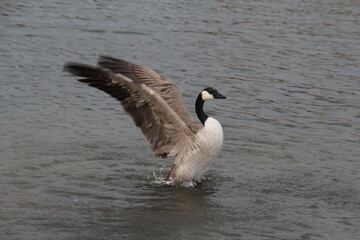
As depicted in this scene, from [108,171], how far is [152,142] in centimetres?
78

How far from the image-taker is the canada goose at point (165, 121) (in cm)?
897

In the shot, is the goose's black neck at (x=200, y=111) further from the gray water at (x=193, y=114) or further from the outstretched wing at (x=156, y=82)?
the gray water at (x=193, y=114)

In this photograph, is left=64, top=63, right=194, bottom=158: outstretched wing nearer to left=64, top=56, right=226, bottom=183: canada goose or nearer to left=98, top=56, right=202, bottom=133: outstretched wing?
left=64, top=56, right=226, bottom=183: canada goose

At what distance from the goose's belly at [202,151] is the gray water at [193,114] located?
0.31m

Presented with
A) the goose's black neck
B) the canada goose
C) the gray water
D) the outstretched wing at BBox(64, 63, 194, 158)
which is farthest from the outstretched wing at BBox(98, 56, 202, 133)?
the gray water

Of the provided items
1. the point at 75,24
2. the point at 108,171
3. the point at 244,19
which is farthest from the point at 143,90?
the point at 244,19

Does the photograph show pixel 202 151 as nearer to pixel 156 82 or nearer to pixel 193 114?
pixel 156 82

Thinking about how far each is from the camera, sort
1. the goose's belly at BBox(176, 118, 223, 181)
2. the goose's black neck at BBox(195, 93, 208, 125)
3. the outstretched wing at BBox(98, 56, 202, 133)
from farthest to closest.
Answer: the outstretched wing at BBox(98, 56, 202, 133) → the goose's black neck at BBox(195, 93, 208, 125) → the goose's belly at BBox(176, 118, 223, 181)

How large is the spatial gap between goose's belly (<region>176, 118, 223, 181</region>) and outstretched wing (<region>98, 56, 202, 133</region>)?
0.21 m

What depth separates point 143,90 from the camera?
352 inches

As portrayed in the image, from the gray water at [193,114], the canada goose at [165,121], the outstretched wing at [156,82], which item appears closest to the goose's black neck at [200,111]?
the canada goose at [165,121]

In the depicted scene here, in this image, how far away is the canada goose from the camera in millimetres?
8969

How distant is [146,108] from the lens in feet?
30.5

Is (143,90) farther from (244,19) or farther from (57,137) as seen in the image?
(244,19)
